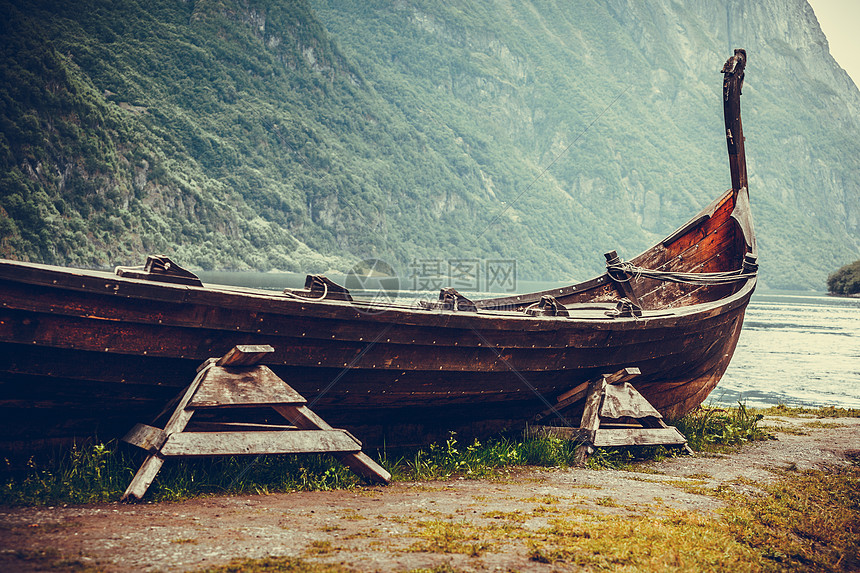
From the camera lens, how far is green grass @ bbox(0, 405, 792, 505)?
4.92 metres

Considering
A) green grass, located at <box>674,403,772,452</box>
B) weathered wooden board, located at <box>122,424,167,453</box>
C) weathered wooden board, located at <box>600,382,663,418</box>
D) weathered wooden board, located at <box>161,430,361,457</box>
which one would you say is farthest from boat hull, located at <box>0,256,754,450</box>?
green grass, located at <box>674,403,772,452</box>

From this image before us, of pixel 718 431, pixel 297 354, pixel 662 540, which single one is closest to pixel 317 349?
pixel 297 354

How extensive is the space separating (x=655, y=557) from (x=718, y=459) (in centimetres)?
452

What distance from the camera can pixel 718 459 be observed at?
8.38m

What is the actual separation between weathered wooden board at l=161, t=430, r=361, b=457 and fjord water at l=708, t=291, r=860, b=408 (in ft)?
44.2

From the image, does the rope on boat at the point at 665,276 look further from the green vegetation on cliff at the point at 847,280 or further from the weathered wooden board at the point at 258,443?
the green vegetation on cliff at the point at 847,280

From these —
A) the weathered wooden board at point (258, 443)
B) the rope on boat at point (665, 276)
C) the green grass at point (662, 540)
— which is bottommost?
the green grass at point (662, 540)

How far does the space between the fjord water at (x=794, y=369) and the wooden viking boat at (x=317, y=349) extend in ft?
33.9

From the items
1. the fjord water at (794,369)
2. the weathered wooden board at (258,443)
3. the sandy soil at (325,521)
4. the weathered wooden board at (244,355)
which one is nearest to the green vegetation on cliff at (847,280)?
the fjord water at (794,369)

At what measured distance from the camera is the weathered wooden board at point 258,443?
194 inches

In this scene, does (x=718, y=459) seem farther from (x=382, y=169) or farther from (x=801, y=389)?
(x=382, y=169)

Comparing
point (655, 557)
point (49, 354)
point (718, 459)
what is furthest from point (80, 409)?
point (718, 459)

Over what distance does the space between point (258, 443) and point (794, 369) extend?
97.2ft

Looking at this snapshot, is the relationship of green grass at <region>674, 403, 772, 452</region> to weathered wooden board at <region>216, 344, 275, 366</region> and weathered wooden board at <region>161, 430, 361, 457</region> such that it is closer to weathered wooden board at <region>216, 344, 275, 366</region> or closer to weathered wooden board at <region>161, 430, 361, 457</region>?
weathered wooden board at <region>161, 430, 361, 457</region>
